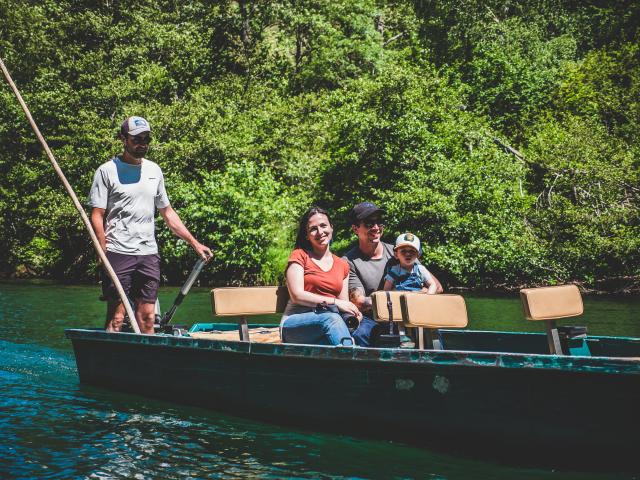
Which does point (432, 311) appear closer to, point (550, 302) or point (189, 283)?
point (550, 302)

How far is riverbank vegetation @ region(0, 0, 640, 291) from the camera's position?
789 inches

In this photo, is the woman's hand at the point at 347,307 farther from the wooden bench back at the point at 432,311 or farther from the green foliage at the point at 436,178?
the green foliage at the point at 436,178

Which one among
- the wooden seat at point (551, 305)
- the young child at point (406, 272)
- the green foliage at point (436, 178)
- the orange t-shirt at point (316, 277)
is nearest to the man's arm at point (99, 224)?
the orange t-shirt at point (316, 277)

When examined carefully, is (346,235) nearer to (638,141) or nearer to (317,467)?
(638,141)

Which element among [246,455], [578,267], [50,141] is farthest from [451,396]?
[50,141]

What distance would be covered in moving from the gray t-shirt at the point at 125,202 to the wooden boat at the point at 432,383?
770 mm

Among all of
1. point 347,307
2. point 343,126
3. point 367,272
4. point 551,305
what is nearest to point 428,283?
point 367,272

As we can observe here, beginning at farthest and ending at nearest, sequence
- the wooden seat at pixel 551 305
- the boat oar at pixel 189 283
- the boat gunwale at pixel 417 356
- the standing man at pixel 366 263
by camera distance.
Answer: the boat oar at pixel 189 283
the standing man at pixel 366 263
the wooden seat at pixel 551 305
the boat gunwale at pixel 417 356

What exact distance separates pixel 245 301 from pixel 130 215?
1.27 meters

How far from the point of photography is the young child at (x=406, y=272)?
5668 mm

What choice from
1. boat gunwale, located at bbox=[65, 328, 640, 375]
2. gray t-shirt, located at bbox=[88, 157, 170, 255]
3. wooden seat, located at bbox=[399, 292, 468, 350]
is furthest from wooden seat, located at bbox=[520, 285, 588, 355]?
gray t-shirt, located at bbox=[88, 157, 170, 255]

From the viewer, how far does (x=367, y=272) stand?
19.9 feet

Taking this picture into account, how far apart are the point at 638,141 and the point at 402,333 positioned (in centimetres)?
1686

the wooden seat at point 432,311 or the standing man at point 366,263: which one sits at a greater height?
the standing man at point 366,263
